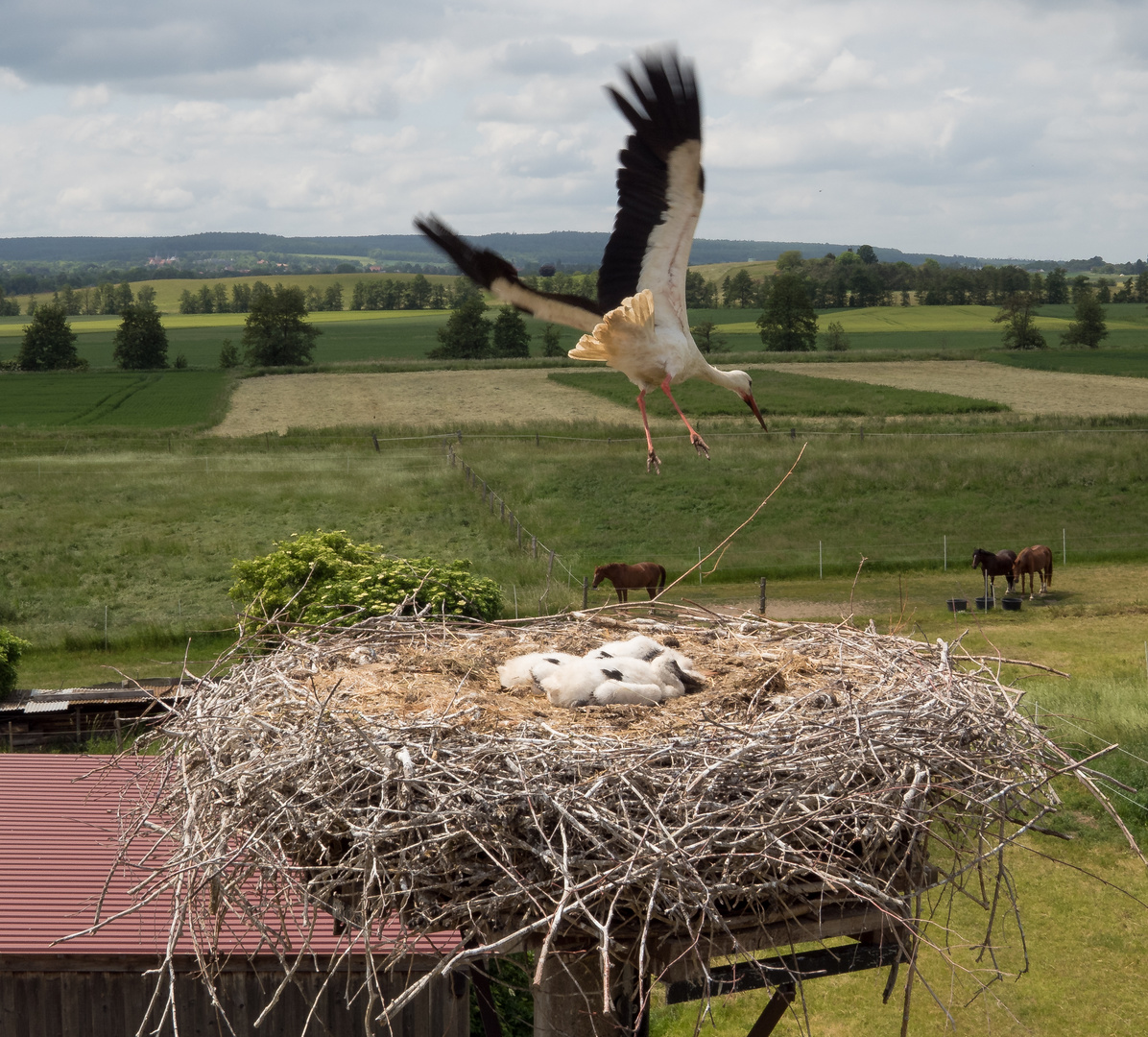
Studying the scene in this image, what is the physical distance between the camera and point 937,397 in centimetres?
5297

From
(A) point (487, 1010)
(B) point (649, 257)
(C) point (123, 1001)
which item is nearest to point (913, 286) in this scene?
(B) point (649, 257)

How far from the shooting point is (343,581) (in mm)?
16328

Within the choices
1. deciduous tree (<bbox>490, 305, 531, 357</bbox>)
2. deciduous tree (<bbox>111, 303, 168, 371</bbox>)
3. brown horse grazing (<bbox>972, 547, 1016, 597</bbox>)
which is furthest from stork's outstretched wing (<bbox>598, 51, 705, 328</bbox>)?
deciduous tree (<bbox>111, 303, 168, 371</bbox>)

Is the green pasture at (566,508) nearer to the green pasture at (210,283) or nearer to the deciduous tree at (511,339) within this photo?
the deciduous tree at (511,339)

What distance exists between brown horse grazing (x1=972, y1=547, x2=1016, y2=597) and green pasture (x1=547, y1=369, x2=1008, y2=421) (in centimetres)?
2122

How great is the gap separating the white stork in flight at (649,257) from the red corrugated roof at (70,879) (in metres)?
3.03

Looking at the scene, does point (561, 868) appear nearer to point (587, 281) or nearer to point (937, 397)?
Answer: point (587, 281)

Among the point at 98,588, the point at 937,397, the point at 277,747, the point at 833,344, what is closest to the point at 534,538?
the point at 98,588

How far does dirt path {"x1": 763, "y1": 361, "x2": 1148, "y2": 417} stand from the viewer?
52406mm

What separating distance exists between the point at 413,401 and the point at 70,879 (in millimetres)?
49166

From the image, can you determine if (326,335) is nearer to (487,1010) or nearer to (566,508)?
(566,508)

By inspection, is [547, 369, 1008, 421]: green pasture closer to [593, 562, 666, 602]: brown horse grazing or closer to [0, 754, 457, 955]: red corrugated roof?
[593, 562, 666, 602]: brown horse grazing

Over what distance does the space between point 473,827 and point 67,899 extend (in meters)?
4.99

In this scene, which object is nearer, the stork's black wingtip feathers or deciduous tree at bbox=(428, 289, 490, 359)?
the stork's black wingtip feathers
